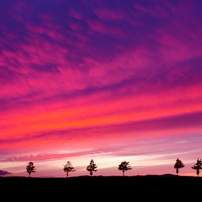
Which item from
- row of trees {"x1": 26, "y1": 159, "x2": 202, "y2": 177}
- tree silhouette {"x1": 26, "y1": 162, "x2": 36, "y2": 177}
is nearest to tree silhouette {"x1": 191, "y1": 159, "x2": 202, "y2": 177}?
row of trees {"x1": 26, "y1": 159, "x2": 202, "y2": 177}

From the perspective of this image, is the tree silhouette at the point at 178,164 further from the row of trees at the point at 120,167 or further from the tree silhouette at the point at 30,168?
the tree silhouette at the point at 30,168

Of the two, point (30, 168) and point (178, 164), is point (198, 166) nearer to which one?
point (178, 164)

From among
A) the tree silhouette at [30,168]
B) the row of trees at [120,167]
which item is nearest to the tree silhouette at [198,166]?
A: the row of trees at [120,167]

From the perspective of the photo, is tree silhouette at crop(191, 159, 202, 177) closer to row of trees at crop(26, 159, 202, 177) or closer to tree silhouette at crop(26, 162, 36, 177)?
row of trees at crop(26, 159, 202, 177)

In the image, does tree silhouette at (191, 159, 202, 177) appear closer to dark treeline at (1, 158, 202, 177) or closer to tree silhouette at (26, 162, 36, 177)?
dark treeline at (1, 158, 202, 177)

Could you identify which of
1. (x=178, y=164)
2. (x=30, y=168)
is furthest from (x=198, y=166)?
(x=30, y=168)

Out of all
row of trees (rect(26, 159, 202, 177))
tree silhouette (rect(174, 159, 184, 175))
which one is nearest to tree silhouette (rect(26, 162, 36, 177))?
row of trees (rect(26, 159, 202, 177))

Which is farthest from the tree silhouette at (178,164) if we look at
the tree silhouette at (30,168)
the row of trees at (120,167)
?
the tree silhouette at (30,168)
